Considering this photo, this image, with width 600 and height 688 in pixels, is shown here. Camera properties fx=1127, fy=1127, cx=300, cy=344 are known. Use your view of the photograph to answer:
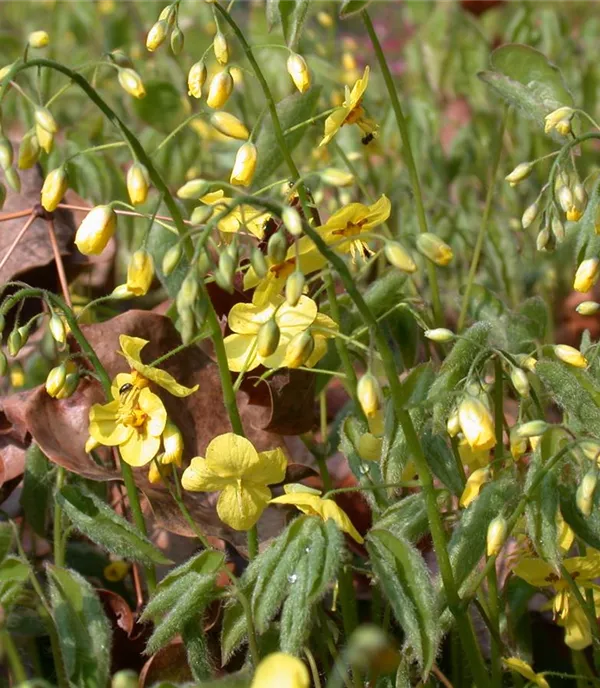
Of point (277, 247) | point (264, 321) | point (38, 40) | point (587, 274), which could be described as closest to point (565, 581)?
point (587, 274)

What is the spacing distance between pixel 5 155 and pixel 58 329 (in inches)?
9.8

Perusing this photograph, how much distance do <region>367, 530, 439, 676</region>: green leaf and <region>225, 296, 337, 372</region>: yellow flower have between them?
0.83 ft

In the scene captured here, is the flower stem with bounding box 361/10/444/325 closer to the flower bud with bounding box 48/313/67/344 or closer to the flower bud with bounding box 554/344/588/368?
the flower bud with bounding box 554/344/588/368

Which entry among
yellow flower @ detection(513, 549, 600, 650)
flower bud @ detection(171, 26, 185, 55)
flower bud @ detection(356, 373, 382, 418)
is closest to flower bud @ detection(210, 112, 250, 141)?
flower bud @ detection(171, 26, 185, 55)

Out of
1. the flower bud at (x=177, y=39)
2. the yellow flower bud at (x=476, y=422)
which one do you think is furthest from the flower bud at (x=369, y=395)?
the flower bud at (x=177, y=39)

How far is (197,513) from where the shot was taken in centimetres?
171

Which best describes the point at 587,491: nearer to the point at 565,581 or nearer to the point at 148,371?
the point at 565,581

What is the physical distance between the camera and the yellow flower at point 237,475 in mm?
1319

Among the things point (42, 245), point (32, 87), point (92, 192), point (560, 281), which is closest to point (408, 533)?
point (42, 245)

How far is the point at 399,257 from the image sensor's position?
3.71ft

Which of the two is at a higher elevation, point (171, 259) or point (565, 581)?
point (171, 259)

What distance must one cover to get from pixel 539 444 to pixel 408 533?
0.61 ft

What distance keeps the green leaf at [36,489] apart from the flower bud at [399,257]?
28.4 inches

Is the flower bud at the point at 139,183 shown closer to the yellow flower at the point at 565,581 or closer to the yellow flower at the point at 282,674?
the yellow flower at the point at 282,674
